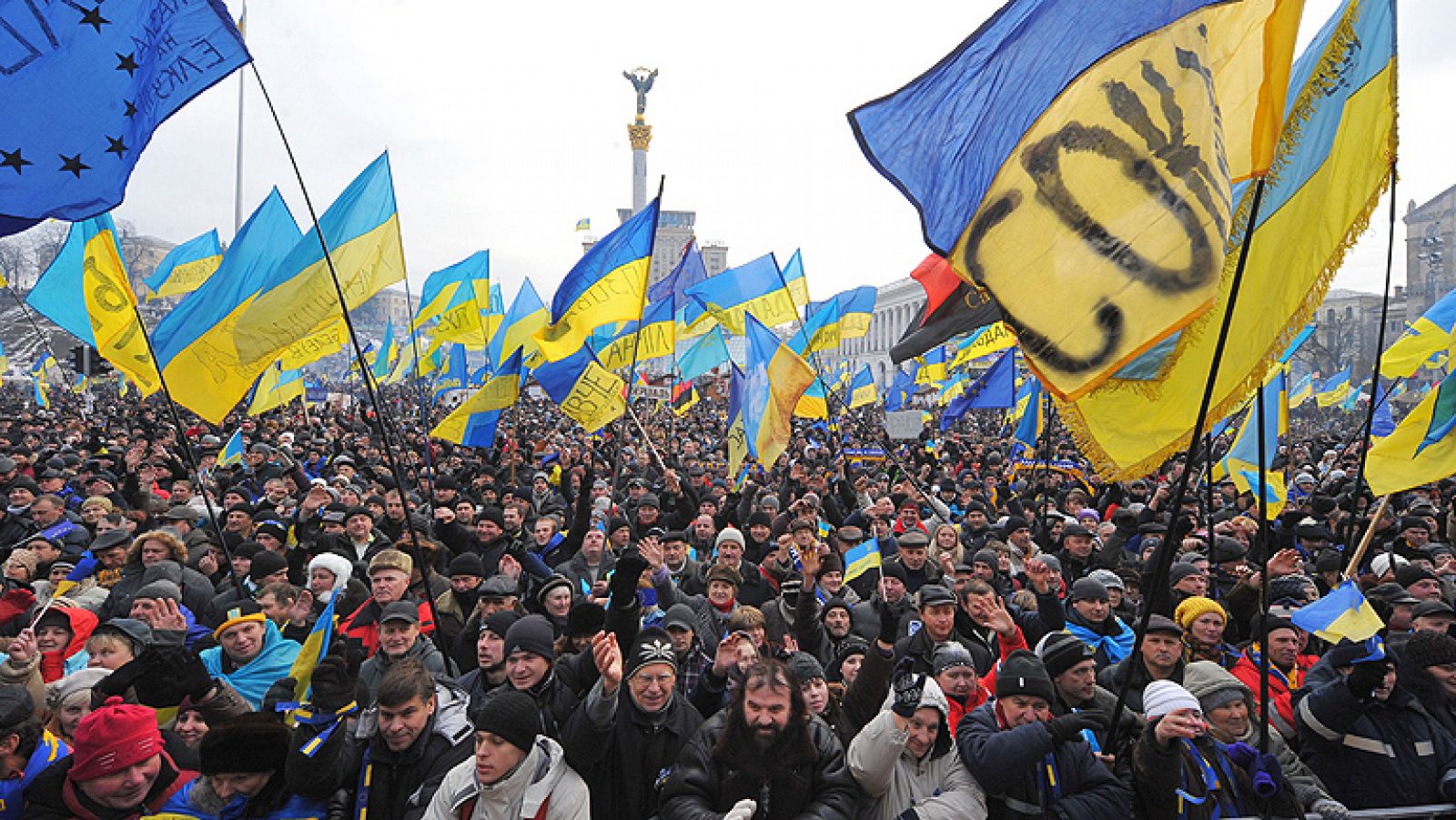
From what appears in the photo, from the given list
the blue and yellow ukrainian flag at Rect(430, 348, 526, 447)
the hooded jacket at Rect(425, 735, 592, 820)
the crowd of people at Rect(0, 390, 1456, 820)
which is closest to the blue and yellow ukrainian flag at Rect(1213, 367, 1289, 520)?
the crowd of people at Rect(0, 390, 1456, 820)

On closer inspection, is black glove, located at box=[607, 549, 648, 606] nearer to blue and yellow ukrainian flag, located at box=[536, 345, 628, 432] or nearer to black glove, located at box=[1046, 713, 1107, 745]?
black glove, located at box=[1046, 713, 1107, 745]

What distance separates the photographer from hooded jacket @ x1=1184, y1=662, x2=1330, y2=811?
9.80 ft

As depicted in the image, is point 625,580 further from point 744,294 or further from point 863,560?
point 744,294

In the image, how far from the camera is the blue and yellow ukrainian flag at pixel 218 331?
547cm

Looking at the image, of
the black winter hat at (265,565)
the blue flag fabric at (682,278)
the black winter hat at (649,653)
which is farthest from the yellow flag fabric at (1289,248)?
the blue flag fabric at (682,278)

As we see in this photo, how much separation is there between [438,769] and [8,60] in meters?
3.13

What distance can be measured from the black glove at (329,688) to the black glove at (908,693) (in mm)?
1870

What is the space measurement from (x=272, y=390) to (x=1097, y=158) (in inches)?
431

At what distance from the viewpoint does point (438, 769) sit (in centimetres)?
302

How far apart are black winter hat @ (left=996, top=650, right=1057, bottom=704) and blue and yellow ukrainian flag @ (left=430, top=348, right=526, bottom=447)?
721 cm

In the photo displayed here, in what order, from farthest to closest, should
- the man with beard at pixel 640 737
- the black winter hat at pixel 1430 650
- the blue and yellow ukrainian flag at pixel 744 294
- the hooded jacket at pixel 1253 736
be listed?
the blue and yellow ukrainian flag at pixel 744 294 → the black winter hat at pixel 1430 650 → the man with beard at pixel 640 737 → the hooded jacket at pixel 1253 736

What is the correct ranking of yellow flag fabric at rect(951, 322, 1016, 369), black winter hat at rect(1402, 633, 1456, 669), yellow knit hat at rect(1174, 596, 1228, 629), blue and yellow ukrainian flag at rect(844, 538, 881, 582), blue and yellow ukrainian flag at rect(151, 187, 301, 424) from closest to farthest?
black winter hat at rect(1402, 633, 1456, 669)
yellow knit hat at rect(1174, 596, 1228, 629)
blue and yellow ukrainian flag at rect(844, 538, 881, 582)
blue and yellow ukrainian flag at rect(151, 187, 301, 424)
yellow flag fabric at rect(951, 322, 1016, 369)

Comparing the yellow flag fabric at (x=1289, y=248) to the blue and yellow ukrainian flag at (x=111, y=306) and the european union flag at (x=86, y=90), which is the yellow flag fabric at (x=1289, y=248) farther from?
the blue and yellow ukrainian flag at (x=111, y=306)

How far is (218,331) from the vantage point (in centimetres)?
576
